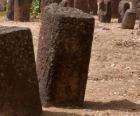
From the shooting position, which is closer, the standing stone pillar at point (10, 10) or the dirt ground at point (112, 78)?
the dirt ground at point (112, 78)

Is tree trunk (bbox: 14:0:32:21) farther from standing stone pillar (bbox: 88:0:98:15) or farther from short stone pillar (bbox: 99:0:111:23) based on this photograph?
standing stone pillar (bbox: 88:0:98:15)

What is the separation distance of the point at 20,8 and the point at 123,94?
10.2 m

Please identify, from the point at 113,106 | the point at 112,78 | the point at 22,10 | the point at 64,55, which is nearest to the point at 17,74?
the point at 64,55

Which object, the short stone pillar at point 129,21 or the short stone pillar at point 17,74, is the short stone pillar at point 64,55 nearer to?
the short stone pillar at point 17,74

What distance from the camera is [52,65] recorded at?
7340mm

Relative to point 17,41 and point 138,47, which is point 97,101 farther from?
point 138,47

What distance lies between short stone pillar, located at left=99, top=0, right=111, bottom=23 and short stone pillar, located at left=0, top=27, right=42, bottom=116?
12.5 meters

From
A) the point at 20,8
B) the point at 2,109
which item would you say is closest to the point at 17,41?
the point at 2,109

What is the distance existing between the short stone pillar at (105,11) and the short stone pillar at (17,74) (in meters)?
12.5

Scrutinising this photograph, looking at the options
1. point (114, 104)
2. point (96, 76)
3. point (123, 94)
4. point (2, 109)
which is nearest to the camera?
point (2, 109)

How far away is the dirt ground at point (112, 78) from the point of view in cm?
738

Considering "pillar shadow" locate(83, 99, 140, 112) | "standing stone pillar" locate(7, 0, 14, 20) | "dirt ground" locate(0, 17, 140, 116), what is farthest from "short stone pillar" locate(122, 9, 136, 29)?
"pillar shadow" locate(83, 99, 140, 112)

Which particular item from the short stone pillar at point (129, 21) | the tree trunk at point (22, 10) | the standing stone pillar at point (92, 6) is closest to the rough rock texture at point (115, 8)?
the standing stone pillar at point (92, 6)

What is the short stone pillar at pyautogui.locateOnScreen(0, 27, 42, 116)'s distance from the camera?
250 inches
